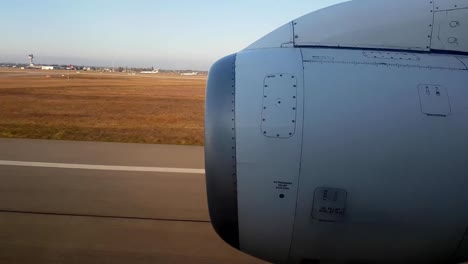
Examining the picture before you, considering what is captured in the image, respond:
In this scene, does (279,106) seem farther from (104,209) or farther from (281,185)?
(104,209)

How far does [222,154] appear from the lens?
105 inches

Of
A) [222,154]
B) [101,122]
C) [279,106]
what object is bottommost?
[101,122]

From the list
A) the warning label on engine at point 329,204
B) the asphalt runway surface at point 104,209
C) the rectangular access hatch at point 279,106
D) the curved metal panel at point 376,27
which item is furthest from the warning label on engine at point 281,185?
the asphalt runway surface at point 104,209

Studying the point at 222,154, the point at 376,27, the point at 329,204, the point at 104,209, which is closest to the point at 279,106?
the point at 222,154

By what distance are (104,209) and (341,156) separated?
3.52 meters

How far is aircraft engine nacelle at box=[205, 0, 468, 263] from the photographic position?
100 inches

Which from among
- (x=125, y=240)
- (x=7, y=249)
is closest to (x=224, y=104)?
(x=125, y=240)

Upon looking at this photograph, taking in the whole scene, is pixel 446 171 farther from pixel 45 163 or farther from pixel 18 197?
pixel 45 163

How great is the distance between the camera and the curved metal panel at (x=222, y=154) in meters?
2.68

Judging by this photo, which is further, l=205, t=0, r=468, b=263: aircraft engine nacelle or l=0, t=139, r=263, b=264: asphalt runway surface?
l=0, t=139, r=263, b=264: asphalt runway surface

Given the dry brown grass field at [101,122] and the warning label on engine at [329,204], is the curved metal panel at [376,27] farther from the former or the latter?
the dry brown grass field at [101,122]

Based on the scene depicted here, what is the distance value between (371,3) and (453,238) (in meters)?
1.76

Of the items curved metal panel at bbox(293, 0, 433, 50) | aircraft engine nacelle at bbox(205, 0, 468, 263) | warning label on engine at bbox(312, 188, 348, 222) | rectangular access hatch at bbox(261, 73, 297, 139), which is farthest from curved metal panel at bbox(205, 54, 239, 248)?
curved metal panel at bbox(293, 0, 433, 50)

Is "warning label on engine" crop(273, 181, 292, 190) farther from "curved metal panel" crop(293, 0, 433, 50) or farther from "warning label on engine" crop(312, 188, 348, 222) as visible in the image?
"curved metal panel" crop(293, 0, 433, 50)
